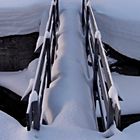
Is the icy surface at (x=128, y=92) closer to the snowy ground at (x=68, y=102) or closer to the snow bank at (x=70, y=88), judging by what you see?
the snowy ground at (x=68, y=102)

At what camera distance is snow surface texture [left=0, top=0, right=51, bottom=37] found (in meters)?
5.77

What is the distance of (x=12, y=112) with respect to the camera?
534 centimetres

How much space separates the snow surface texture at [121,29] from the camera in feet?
18.0

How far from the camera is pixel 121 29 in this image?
18.1ft

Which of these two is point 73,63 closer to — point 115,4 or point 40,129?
point 40,129

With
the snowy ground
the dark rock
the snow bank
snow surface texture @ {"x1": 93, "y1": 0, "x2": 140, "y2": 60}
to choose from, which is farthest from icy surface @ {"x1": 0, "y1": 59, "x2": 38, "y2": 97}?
snow surface texture @ {"x1": 93, "y1": 0, "x2": 140, "y2": 60}

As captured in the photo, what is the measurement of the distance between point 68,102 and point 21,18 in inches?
130

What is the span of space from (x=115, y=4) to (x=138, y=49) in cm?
103

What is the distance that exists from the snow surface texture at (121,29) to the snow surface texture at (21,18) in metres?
0.88

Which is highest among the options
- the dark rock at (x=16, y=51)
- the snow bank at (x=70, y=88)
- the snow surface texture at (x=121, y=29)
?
the snow bank at (x=70, y=88)

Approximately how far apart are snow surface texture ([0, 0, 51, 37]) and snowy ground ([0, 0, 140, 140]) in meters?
0.56

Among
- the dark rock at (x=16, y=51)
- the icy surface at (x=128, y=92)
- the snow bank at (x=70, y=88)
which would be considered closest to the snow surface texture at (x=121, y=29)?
the icy surface at (x=128, y=92)

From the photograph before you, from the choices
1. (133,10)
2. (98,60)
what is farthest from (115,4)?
(98,60)

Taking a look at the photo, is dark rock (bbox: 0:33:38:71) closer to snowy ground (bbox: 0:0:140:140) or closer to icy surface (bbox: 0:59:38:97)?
icy surface (bbox: 0:59:38:97)
